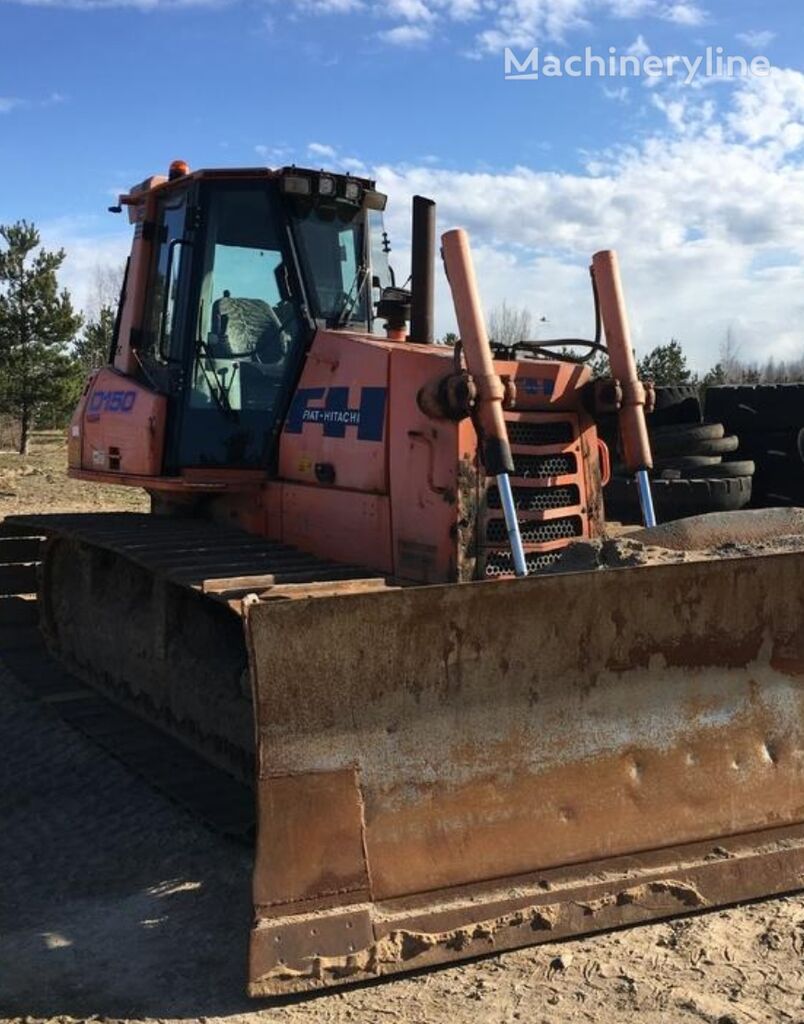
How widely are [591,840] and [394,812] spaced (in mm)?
728

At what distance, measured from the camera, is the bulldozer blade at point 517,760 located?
336cm

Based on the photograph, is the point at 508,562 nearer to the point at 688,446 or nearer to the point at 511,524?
the point at 511,524

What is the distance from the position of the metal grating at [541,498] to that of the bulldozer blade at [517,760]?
87cm

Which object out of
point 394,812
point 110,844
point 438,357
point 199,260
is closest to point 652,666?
point 394,812

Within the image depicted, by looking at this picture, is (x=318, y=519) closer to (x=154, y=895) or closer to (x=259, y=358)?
(x=259, y=358)

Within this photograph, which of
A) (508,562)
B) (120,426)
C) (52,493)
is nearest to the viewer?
(508,562)

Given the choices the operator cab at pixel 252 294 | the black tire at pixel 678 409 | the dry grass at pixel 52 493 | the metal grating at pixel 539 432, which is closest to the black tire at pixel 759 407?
the black tire at pixel 678 409

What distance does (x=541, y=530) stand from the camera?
186 inches

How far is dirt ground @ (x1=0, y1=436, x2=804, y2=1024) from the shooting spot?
313cm

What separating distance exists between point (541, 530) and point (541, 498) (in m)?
0.15

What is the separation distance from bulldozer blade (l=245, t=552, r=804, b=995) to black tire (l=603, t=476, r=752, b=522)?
374cm

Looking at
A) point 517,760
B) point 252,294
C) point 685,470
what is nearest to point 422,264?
→ point 252,294

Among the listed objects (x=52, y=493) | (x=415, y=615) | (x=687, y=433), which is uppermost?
(x=687, y=433)

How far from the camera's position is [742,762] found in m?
3.94
